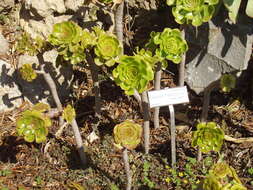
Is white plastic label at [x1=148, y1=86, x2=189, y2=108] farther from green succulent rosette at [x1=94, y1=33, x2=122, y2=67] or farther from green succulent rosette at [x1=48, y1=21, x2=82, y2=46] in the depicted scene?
green succulent rosette at [x1=48, y1=21, x2=82, y2=46]

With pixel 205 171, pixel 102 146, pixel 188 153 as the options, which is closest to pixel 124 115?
pixel 102 146

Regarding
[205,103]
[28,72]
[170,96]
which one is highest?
[28,72]

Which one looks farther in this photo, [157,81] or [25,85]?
[25,85]

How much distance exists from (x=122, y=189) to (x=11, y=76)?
1174mm

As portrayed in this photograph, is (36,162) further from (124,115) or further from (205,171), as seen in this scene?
(205,171)

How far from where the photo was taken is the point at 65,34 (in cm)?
198

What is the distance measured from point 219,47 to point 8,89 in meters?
1.54

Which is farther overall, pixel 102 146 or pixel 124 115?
pixel 124 115

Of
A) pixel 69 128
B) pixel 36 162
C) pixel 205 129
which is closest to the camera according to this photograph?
pixel 205 129

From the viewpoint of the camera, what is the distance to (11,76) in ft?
8.87

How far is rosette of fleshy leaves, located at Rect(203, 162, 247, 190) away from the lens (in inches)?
58.6

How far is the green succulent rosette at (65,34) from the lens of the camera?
1961 millimetres

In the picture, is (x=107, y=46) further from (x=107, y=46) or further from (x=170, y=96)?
(x=170, y=96)

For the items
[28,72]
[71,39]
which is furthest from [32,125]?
[71,39]
